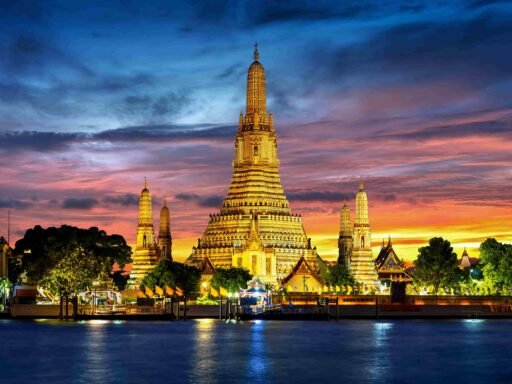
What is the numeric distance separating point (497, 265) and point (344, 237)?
40505 millimetres

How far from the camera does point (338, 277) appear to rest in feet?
496

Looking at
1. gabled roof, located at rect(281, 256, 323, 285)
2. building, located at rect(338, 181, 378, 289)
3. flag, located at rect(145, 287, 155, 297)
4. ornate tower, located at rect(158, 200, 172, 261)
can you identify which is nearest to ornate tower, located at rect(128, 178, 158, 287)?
ornate tower, located at rect(158, 200, 172, 261)

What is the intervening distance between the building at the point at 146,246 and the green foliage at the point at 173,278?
1592cm

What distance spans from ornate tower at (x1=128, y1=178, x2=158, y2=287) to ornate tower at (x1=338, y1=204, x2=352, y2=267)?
85.0 ft

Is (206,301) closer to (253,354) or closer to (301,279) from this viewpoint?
(301,279)

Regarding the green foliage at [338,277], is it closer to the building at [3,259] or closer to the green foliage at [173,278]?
the green foliage at [173,278]

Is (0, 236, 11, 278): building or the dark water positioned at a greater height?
(0, 236, 11, 278): building

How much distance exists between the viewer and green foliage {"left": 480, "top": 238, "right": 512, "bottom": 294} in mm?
131000

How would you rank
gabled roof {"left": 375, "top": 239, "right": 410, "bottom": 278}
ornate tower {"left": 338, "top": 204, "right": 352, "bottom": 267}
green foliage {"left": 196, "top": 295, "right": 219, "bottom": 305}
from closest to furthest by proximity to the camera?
1. green foliage {"left": 196, "top": 295, "right": 219, "bottom": 305}
2. ornate tower {"left": 338, "top": 204, "right": 352, "bottom": 267}
3. gabled roof {"left": 375, "top": 239, "right": 410, "bottom": 278}

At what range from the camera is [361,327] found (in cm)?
12238

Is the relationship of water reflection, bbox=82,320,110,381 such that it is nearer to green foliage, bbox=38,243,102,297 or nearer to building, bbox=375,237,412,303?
green foliage, bbox=38,243,102,297

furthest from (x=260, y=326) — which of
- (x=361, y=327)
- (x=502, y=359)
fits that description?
(x=502, y=359)

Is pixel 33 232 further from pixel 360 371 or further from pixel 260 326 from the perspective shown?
pixel 360 371

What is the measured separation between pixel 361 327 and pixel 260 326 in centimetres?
971
